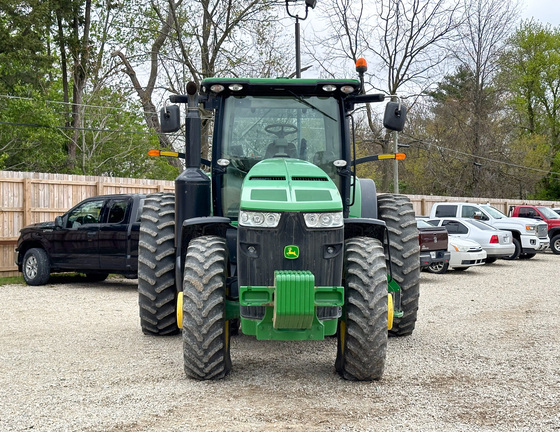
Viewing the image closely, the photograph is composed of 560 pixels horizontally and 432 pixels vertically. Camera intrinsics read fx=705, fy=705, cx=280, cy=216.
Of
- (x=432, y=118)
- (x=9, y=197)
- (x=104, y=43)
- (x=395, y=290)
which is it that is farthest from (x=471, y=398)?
(x=432, y=118)

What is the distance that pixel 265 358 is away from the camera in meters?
7.11

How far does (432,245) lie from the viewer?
1717 centimetres

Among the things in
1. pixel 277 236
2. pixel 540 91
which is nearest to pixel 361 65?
pixel 277 236

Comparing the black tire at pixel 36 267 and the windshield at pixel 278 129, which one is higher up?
the windshield at pixel 278 129

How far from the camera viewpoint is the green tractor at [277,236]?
573 centimetres

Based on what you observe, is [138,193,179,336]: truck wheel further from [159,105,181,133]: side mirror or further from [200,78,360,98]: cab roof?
[200,78,360,98]: cab roof

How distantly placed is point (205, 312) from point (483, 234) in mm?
16634

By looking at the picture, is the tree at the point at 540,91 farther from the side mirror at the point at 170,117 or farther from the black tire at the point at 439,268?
the side mirror at the point at 170,117

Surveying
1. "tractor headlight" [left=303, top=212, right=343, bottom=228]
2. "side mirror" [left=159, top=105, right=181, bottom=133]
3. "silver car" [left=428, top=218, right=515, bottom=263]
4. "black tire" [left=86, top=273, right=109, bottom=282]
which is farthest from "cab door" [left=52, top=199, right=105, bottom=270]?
"silver car" [left=428, top=218, right=515, bottom=263]

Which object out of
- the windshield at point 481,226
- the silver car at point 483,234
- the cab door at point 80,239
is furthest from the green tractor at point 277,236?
the windshield at point 481,226

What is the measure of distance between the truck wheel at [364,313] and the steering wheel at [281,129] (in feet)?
5.20

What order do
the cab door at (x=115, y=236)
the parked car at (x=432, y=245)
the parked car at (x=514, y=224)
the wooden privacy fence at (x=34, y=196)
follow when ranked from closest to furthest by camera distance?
the cab door at (x=115, y=236) → the wooden privacy fence at (x=34, y=196) → the parked car at (x=432, y=245) → the parked car at (x=514, y=224)

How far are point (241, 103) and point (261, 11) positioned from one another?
20776 mm

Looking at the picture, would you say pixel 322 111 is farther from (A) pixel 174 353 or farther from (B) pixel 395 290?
(A) pixel 174 353
